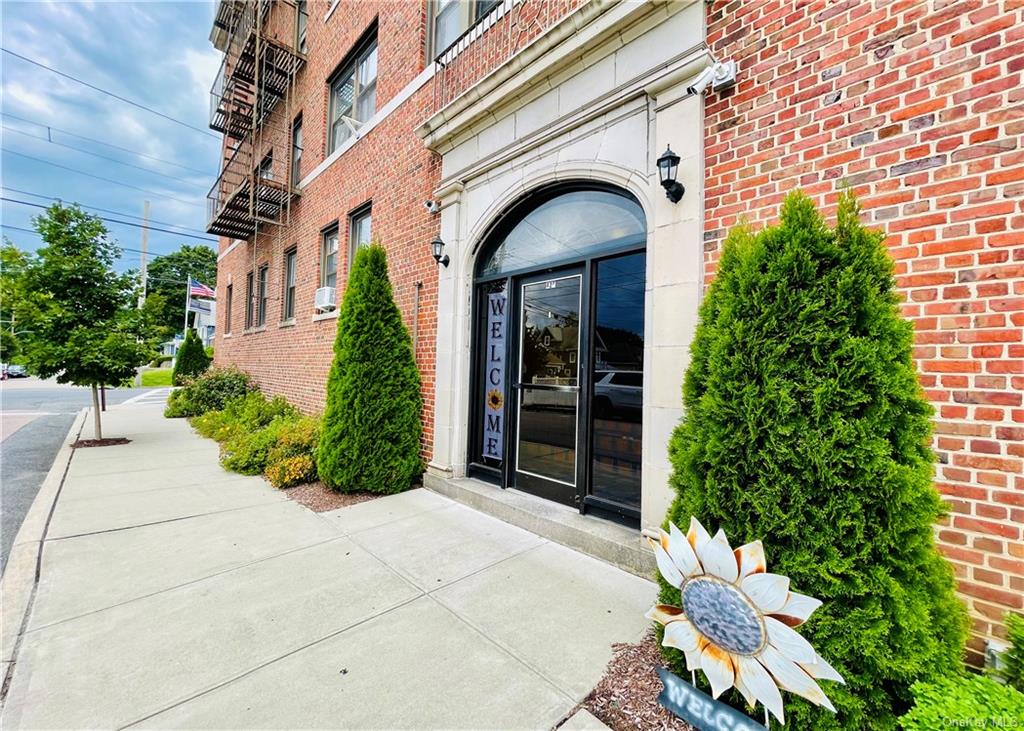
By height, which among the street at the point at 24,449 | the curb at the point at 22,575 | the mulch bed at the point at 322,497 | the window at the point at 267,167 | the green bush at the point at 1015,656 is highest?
the window at the point at 267,167

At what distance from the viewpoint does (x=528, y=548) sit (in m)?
3.69

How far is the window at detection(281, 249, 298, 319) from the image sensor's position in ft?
33.9

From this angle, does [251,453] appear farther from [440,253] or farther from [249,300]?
[249,300]

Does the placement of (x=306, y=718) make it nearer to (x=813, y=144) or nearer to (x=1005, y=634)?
(x=1005, y=634)

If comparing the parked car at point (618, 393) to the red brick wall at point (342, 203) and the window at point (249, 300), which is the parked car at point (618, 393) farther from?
the window at point (249, 300)

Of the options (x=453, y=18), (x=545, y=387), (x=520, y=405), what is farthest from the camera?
(x=453, y=18)

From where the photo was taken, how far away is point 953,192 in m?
2.23

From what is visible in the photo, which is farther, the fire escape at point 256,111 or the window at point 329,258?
the fire escape at point 256,111

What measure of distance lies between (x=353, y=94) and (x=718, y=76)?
7623 mm

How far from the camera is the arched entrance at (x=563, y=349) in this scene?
381cm

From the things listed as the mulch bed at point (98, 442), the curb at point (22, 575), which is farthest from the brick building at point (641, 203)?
the mulch bed at point (98, 442)

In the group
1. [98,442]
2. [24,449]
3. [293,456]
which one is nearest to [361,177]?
[293,456]

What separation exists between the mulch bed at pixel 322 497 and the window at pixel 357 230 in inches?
161

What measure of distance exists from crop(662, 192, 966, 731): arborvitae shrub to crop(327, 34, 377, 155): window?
775cm
